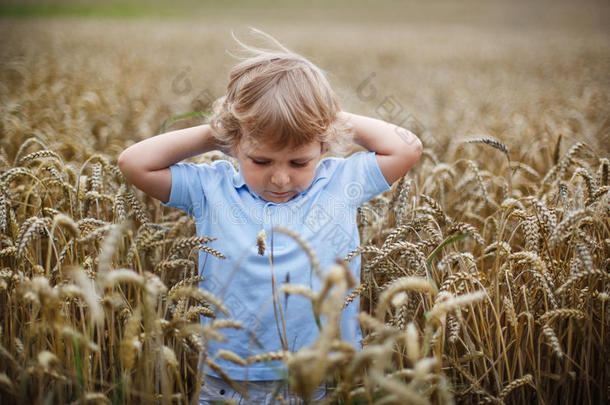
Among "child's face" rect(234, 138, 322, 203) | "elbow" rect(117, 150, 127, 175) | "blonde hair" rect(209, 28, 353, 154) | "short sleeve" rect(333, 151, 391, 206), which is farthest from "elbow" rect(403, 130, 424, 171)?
"elbow" rect(117, 150, 127, 175)

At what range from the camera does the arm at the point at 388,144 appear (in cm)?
188

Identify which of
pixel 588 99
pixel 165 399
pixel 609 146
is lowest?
pixel 165 399

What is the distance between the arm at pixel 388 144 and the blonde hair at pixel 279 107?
0.09 m

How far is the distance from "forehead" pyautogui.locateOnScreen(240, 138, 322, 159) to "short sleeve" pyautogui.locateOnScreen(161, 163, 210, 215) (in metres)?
0.28

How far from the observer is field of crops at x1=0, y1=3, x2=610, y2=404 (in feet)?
3.89

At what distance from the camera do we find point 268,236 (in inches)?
70.2

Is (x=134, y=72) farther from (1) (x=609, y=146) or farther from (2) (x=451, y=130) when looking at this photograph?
(1) (x=609, y=146)

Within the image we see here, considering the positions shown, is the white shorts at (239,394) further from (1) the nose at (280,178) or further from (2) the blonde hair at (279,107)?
(2) the blonde hair at (279,107)

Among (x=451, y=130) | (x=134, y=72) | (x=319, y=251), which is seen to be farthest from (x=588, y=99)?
(x=134, y=72)

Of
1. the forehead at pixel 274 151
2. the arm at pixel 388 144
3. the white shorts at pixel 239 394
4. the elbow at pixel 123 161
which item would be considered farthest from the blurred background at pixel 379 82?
the white shorts at pixel 239 394

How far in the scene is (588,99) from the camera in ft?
18.5

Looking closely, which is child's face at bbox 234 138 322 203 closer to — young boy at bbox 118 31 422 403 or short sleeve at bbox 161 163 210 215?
young boy at bbox 118 31 422 403

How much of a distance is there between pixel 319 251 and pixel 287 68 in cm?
72

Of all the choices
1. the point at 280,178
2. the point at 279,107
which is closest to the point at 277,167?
A: the point at 280,178
